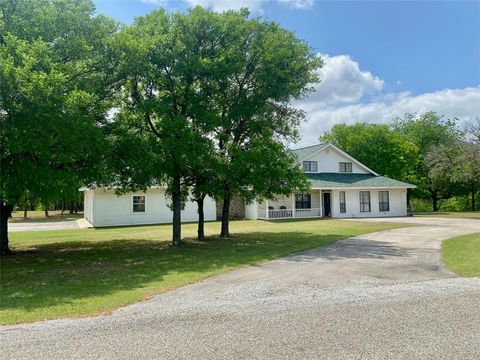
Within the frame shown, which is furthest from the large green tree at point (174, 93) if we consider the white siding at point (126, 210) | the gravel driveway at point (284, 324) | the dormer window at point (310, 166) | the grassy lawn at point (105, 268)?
the dormer window at point (310, 166)

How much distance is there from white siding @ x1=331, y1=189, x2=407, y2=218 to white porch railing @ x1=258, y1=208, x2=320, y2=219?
1591 millimetres

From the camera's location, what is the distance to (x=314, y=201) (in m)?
33.8

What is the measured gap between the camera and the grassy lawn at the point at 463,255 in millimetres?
9516

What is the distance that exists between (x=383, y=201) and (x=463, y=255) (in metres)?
23.4

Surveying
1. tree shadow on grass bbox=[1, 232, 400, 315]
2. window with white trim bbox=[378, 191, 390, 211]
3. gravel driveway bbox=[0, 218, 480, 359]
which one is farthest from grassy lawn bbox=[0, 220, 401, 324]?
window with white trim bbox=[378, 191, 390, 211]

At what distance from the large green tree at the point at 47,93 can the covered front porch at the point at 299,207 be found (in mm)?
20671

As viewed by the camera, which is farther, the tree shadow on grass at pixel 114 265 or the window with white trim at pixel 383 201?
the window with white trim at pixel 383 201

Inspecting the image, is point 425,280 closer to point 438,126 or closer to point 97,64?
point 97,64

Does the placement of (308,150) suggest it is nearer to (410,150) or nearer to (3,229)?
(410,150)

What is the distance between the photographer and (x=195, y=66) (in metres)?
14.9

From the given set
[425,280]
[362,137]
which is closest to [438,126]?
[362,137]

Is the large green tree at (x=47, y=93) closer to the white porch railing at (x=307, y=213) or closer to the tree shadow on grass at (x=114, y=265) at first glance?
the tree shadow on grass at (x=114, y=265)

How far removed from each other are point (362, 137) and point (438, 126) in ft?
42.7

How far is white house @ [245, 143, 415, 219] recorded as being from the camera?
107 ft
